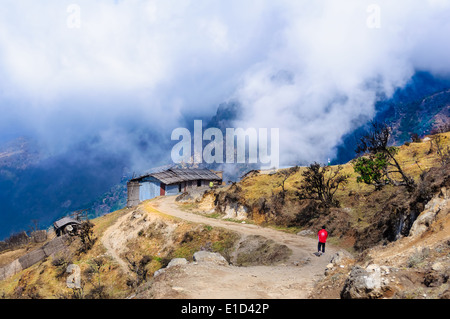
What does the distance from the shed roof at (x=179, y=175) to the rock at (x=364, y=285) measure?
53.8 m

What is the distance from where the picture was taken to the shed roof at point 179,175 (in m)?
61.8

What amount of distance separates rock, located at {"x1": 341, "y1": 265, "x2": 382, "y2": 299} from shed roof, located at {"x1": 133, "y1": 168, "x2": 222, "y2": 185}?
177ft

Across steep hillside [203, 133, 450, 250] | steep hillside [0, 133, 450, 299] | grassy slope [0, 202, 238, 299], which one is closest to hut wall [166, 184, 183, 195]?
steep hillside [0, 133, 450, 299]

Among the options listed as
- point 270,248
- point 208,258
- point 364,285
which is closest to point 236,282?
point 208,258

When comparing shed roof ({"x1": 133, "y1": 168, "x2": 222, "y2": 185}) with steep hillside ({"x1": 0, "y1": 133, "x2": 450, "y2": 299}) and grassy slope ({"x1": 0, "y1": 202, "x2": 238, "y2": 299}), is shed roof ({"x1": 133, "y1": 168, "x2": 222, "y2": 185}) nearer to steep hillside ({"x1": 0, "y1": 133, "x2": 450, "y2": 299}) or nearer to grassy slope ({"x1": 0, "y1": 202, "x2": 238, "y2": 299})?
steep hillside ({"x1": 0, "y1": 133, "x2": 450, "y2": 299})

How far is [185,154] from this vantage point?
153 meters

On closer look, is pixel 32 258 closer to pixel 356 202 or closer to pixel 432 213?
pixel 356 202

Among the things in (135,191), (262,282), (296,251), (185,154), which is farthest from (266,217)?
(185,154)

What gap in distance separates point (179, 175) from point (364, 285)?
59.9 meters

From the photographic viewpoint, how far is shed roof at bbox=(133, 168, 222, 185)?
2433 inches

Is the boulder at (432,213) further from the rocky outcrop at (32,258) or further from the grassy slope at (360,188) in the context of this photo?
the rocky outcrop at (32,258)

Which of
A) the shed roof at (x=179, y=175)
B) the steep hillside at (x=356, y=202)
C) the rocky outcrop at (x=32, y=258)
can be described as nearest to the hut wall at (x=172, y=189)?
the shed roof at (x=179, y=175)
